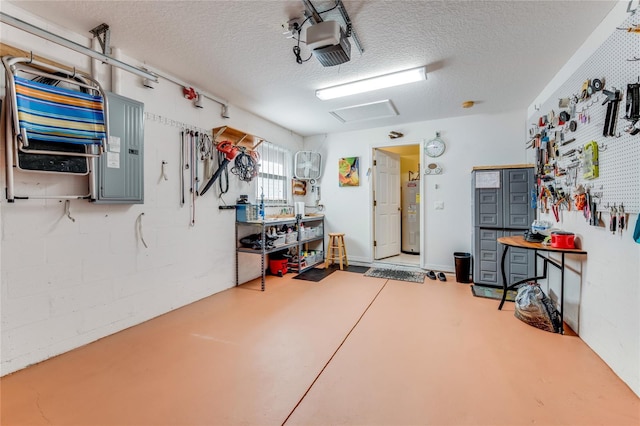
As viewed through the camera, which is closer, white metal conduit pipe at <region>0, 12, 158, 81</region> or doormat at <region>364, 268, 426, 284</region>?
white metal conduit pipe at <region>0, 12, 158, 81</region>

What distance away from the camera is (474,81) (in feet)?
10.4

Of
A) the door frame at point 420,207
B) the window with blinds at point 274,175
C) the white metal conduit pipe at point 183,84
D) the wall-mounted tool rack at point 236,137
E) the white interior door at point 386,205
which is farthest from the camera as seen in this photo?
the white interior door at point 386,205

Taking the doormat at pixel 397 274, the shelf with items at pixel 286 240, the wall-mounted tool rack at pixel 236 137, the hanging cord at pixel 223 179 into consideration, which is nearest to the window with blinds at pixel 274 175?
the wall-mounted tool rack at pixel 236 137

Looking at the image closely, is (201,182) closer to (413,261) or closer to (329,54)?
(329,54)

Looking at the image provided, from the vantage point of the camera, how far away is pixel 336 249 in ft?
17.6

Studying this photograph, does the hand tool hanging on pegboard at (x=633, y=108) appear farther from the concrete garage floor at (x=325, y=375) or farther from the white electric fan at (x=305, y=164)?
the white electric fan at (x=305, y=164)

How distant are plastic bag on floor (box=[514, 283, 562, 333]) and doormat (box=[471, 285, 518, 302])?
0.70 metres

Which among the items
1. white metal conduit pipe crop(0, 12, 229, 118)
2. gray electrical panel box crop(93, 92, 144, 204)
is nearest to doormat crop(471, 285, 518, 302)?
gray electrical panel box crop(93, 92, 144, 204)

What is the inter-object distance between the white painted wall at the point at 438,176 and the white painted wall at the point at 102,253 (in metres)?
2.47

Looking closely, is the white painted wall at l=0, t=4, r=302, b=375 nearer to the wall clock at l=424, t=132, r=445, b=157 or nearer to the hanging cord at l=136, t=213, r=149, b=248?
the hanging cord at l=136, t=213, r=149, b=248

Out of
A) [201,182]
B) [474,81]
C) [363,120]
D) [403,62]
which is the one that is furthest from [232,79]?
[474,81]

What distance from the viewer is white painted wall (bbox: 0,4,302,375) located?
77.4 inches

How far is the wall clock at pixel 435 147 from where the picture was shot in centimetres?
455

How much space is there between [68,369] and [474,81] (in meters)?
4.70
